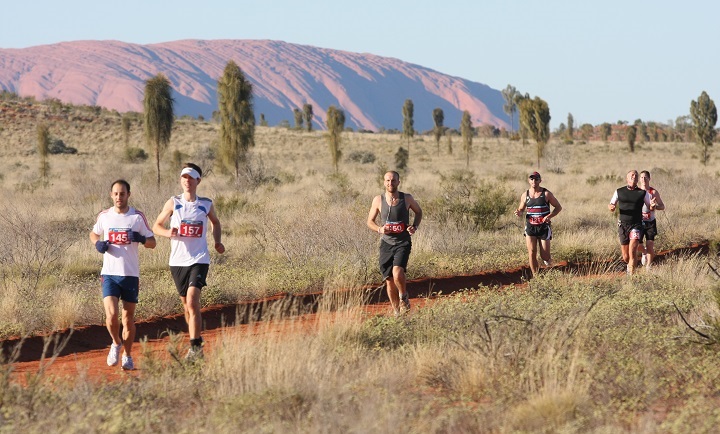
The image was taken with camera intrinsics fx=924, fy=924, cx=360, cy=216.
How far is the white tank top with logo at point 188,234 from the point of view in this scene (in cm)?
844

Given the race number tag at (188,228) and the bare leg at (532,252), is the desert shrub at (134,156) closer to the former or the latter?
the bare leg at (532,252)

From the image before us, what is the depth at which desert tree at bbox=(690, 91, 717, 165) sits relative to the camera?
161ft

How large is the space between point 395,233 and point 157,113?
73.3ft

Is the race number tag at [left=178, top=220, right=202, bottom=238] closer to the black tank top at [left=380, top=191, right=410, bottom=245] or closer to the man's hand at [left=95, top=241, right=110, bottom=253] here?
the man's hand at [left=95, top=241, right=110, bottom=253]

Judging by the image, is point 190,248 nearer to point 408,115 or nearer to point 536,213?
point 536,213

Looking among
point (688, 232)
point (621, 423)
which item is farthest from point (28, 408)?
point (688, 232)

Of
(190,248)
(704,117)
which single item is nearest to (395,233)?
(190,248)

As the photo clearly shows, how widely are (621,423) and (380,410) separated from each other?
1.60 m

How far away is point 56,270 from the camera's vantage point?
1455 cm

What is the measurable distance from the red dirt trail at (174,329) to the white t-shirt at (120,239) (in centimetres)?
75

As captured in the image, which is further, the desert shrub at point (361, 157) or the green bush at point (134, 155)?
the desert shrub at point (361, 157)

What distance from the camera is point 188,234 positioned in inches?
332

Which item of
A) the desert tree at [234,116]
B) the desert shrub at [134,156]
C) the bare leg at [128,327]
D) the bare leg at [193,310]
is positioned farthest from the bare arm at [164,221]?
the desert shrub at [134,156]

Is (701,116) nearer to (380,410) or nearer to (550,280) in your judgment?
(550,280)
